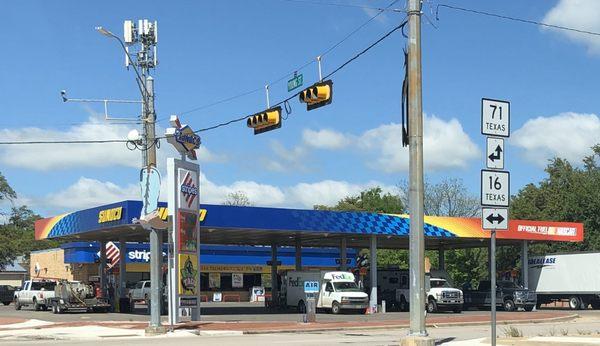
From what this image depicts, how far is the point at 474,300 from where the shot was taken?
169 ft

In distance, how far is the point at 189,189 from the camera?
30.3 meters

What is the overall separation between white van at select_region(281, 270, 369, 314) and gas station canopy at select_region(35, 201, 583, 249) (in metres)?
2.36

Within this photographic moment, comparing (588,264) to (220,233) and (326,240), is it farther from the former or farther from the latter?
(220,233)

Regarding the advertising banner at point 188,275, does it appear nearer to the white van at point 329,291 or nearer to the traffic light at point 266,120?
the traffic light at point 266,120

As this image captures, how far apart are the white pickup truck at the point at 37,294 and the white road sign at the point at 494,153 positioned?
38284 millimetres

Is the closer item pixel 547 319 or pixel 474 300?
pixel 547 319

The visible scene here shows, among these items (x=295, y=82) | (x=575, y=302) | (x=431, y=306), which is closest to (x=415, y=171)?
(x=295, y=82)

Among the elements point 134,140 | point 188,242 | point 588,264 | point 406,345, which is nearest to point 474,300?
point 588,264

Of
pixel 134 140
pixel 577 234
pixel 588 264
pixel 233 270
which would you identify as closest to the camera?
pixel 134 140

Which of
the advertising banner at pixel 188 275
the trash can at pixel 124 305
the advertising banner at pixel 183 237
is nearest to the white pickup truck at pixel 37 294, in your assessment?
the trash can at pixel 124 305

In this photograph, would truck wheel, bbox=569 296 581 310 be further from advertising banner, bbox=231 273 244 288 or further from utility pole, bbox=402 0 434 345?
utility pole, bbox=402 0 434 345

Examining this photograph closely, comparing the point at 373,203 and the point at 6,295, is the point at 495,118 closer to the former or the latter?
the point at 6,295

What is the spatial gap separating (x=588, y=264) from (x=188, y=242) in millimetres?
29085

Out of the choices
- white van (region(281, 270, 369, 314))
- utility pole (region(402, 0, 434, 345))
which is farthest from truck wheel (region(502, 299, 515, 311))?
utility pole (region(402, 0, 434, 345))
